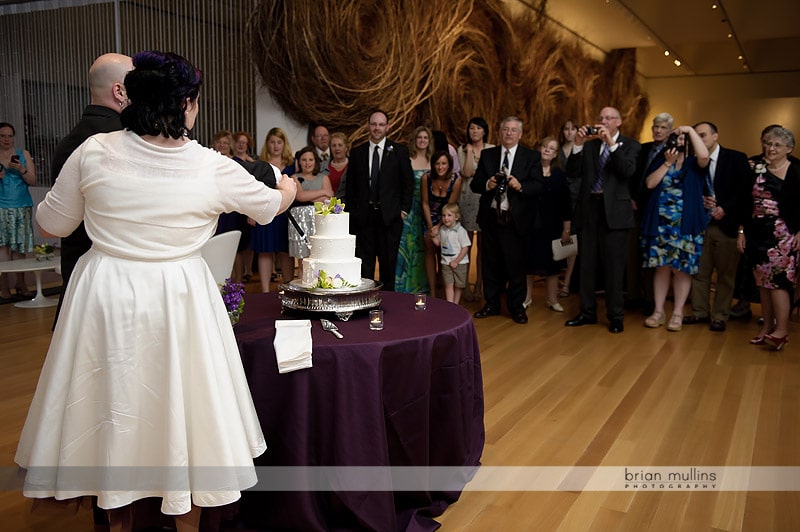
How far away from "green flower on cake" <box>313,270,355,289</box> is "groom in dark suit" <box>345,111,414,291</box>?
3.20 meters

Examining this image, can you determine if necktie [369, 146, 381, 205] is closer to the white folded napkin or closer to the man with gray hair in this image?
the man with gray hair

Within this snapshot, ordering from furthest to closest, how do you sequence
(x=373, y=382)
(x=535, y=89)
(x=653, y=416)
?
(x=535, y=89)
(x=653, y=416)
(x=373, y=382)

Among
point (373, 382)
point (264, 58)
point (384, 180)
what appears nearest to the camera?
point (373, 382)

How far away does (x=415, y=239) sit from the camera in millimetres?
6453

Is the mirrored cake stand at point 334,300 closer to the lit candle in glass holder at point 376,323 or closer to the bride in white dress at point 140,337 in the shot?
the lit candle in glass holder at point 376,323

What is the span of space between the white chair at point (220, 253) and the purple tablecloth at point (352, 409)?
0.72ft

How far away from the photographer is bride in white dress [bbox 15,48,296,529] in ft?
6.40

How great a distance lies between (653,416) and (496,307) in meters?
2.56

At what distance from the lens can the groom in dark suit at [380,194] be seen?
600 centimetres

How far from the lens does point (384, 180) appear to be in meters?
6.00

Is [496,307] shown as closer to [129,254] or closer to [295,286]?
[295,286]

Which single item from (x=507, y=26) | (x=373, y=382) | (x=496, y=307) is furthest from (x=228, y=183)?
(x=507, y=26)

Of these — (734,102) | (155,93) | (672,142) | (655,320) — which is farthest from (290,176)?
(734,102)

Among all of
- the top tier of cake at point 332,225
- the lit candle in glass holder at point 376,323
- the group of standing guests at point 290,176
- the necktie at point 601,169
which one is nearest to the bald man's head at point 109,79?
the top tier of cake at point 332,225
